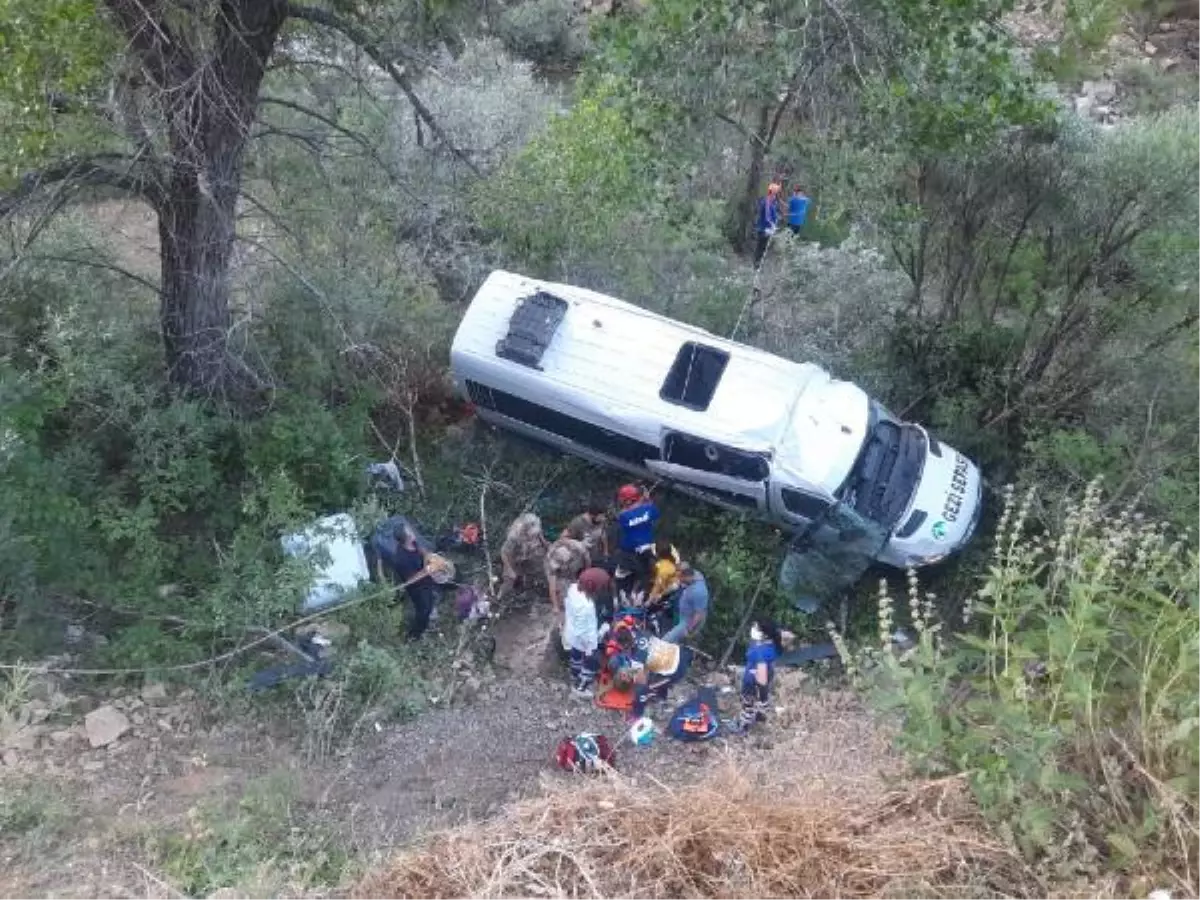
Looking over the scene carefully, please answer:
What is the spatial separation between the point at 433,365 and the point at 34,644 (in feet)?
15.1

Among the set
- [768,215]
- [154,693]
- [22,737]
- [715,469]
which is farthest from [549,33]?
[22,737]

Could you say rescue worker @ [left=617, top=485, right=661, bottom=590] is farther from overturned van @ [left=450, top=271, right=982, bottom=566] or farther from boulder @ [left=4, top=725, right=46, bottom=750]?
boulder @ [left=4, top=725, right=46, bottom=750]

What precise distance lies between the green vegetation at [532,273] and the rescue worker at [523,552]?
574 millimetres

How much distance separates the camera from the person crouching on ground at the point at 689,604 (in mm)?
8616

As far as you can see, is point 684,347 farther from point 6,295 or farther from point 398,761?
point 6,295

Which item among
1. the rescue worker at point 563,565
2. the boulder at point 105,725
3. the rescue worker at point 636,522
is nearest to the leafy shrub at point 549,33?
the rescue worker at point 636,522

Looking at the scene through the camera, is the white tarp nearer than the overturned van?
Yes

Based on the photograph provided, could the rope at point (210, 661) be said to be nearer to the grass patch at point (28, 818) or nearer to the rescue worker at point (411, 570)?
the rescue worker at point (411, 570)

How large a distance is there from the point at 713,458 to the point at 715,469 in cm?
12

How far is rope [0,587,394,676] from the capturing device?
7141 millimetres

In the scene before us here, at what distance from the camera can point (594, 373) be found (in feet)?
31.5

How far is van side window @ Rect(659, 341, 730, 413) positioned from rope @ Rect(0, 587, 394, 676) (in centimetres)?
290

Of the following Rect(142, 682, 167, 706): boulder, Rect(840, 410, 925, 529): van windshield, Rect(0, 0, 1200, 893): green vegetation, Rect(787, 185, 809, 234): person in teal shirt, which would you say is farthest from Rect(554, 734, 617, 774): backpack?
Rect(787, 185, 809, 234): person in teal shirt

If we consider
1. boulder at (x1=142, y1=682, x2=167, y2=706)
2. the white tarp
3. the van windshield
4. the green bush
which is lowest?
boulder at (x1=142, y1=682, x2=167, y2=706)
